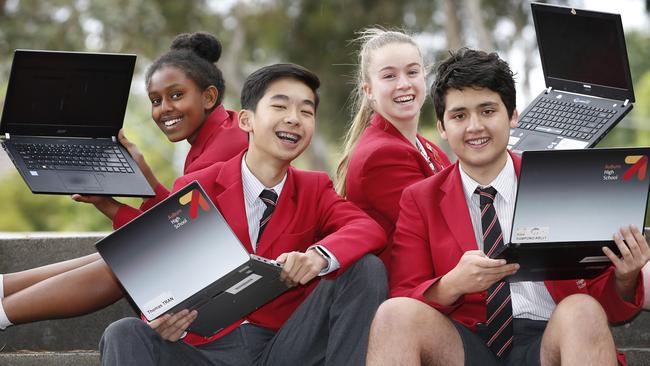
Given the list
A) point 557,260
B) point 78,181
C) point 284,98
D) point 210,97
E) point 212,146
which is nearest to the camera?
point 557,260

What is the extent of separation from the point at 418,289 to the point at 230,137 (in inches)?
61.7

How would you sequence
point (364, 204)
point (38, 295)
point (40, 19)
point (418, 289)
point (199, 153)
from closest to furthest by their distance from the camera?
point (418, 289) → point (38, 295) → point (364, 204) → point (199, 153) → point (40, 19)

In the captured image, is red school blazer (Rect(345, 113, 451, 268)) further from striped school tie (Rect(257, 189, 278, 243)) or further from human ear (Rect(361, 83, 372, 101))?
striped school tie (Rect(257, 189, 278, 243))

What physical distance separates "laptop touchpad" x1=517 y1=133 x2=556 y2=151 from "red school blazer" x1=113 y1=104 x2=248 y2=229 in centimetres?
124

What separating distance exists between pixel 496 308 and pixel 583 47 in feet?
4.80

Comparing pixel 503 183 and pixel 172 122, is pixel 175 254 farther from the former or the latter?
pixel 172 122

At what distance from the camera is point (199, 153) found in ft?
16.0

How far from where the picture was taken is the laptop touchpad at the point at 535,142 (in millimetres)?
4402

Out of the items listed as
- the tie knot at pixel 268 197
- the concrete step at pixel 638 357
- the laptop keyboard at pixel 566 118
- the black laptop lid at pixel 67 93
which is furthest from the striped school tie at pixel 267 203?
the concrete step at pixel 638 357

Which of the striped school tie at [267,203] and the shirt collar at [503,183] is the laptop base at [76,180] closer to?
the striped school tie at [267,203]

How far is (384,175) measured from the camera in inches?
176

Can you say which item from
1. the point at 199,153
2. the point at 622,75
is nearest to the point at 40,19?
the point at 199,153

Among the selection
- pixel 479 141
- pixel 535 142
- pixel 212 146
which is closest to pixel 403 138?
pixel 535 142

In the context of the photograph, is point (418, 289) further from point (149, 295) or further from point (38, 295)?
point (38, 295)
